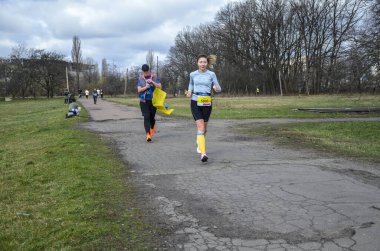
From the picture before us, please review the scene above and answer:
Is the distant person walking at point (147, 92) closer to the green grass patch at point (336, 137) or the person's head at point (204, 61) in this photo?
the person's head at point (204, 61)

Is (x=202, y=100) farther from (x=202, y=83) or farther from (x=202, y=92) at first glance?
(x=202, y=83)

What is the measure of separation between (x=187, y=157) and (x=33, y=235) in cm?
427

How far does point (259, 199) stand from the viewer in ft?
15.5

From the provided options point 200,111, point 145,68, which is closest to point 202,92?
point 200,111

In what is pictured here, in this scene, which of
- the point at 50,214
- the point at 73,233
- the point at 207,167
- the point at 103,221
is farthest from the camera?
the point at 207,167

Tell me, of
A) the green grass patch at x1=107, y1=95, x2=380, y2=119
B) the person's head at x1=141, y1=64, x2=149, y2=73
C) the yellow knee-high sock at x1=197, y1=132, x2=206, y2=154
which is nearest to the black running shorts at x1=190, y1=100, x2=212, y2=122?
the yellow knee-high sock at x1=197, y1=132, x2=206, y2=154

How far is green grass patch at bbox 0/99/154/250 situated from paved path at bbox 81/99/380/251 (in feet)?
1.00

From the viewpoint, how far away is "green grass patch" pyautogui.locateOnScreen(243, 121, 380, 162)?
8.28 m

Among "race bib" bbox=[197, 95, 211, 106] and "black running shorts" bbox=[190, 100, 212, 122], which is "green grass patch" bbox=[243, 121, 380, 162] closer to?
"black running shorts" bbox=[190, 100, 212, 122]

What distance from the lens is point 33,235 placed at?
3645mm

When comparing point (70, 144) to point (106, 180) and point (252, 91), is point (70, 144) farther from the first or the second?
point (252, 91)

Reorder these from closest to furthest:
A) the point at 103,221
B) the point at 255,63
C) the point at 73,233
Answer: the point at 73,233 → the point at 103,221 → the point at 255,63

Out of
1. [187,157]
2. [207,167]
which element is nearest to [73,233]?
[207,167]

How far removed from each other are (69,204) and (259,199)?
226cm
